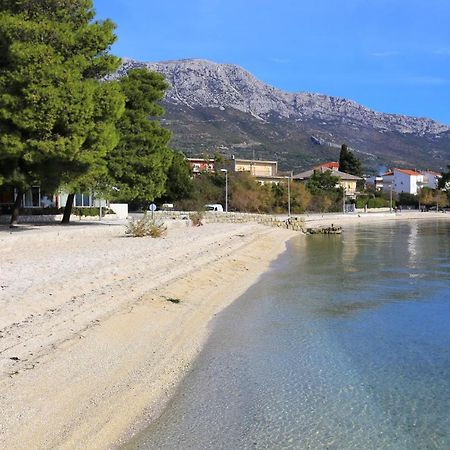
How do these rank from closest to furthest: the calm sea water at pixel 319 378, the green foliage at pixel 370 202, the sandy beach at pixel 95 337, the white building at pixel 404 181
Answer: the sandy beach at pixel 95 337, the calm sea water at pixel 319 378, the green foliage at pixel 370 202, the white building at pixel 404 181

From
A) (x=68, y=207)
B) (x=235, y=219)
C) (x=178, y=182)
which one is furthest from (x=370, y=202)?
(x=68, y=207)

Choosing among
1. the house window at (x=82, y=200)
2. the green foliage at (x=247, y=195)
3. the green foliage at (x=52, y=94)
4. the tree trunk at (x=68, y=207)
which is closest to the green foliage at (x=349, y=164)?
the green foliage at (x=247, y=195)

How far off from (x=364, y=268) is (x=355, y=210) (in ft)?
303

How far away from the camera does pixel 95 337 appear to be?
983 centimetres

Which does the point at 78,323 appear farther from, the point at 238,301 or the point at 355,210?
the point at 355,210

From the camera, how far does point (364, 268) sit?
25984mm

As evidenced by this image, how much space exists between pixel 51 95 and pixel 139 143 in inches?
658

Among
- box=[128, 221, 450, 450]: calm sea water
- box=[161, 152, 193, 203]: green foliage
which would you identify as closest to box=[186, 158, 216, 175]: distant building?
box=[161, 152, 193, 203]: green foliage

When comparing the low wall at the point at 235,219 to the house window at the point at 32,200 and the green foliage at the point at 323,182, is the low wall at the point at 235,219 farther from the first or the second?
the green foliage at the point at 323,182

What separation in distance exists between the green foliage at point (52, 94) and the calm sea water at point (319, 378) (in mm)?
13965

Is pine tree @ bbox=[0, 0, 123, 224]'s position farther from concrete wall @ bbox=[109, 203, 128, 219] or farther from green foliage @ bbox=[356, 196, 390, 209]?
green foliage @ bbox=[356, 196, 390, 209]

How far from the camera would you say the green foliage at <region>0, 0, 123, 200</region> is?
2606cm

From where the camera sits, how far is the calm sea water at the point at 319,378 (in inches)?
258

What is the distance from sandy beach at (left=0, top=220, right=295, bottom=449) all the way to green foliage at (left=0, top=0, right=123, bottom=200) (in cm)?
685
